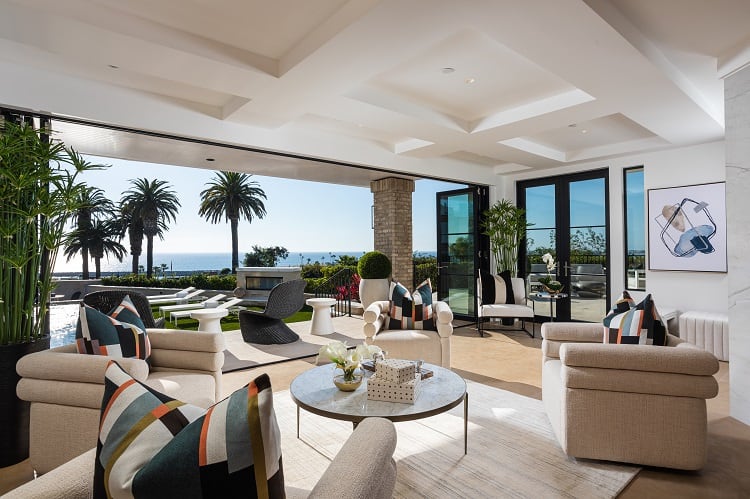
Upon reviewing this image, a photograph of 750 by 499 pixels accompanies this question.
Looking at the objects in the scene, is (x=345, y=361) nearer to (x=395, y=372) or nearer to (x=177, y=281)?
(x=395, y=372)

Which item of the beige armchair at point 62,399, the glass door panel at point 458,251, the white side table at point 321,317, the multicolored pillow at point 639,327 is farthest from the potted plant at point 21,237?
the glass door panel at point 458,251

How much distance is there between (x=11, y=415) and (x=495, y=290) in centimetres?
565

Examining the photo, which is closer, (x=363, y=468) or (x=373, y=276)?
(x=363, y=468)

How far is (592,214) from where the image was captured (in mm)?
6566

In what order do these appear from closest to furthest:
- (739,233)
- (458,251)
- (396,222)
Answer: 1. (739,233)
2. (396,222)
3. (458,251)

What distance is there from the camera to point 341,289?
30.3ft

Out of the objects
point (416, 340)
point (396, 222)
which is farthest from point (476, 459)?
point (396, 222)

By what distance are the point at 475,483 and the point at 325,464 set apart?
0.84m

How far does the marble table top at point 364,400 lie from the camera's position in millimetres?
2139

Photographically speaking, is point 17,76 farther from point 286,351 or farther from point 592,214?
point 592,214

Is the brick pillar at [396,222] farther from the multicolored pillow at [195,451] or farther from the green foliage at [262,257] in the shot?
the green foliage at [262,257]

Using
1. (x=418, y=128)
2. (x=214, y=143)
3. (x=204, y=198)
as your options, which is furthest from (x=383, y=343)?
(x=204, y=198)

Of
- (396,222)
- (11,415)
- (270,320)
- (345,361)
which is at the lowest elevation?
(11,415)

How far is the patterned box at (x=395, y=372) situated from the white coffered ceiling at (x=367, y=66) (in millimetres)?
1957
